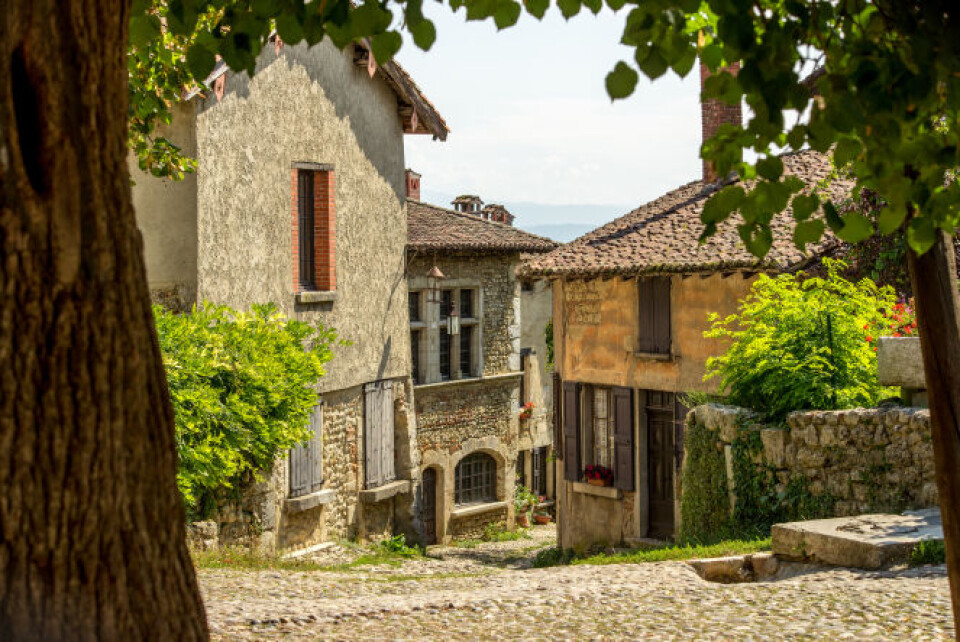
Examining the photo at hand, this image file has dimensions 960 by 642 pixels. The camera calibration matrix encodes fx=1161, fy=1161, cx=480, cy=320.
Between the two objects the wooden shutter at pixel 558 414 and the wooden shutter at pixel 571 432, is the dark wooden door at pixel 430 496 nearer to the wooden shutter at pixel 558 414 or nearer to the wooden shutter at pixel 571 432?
the wooden shutter at pixel 558 414

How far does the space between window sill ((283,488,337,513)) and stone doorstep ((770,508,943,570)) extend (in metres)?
8.48

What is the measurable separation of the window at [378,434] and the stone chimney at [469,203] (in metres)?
14.6

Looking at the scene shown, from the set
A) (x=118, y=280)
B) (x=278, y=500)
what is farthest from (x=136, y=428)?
(x=278, y=500)

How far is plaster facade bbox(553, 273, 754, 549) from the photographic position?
17.2 meters

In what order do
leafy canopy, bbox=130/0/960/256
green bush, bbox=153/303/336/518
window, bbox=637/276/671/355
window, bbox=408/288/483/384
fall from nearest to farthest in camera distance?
leafy canopy, bbox=130/0/960/256
green bush, bbox=153/303/336/518
window, bbox=637/276/671/355
window, bbox=408/288/483/384

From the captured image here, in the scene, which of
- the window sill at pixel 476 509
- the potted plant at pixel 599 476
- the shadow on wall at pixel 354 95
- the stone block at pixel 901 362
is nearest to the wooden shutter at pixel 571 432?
the potted plant at pixel 599 476

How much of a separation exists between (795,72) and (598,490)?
1560cm

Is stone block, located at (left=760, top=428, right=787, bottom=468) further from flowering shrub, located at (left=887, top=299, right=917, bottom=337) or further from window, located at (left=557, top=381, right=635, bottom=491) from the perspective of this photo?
window, located at (left=557, top=381, right=635, bottom=491)

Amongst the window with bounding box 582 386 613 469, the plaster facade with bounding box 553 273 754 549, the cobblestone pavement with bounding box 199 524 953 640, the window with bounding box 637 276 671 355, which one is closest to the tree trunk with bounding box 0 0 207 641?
the cobblestone pavement with bounding box 199 524 953 640

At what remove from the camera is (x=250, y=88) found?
15641 mm

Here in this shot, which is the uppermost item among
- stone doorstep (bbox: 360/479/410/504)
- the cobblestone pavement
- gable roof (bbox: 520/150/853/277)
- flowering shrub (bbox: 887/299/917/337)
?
gable roof (bbox: 520/150/853/277)

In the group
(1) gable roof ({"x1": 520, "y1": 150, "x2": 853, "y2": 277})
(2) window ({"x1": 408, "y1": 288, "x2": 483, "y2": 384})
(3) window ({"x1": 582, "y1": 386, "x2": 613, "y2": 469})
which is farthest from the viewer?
(2) window ({"x1": 408, "y1": 288, "x2": 483, "y2": 384})

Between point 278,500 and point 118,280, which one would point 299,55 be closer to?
point 278,500

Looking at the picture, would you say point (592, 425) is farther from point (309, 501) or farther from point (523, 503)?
point (523, 503)
